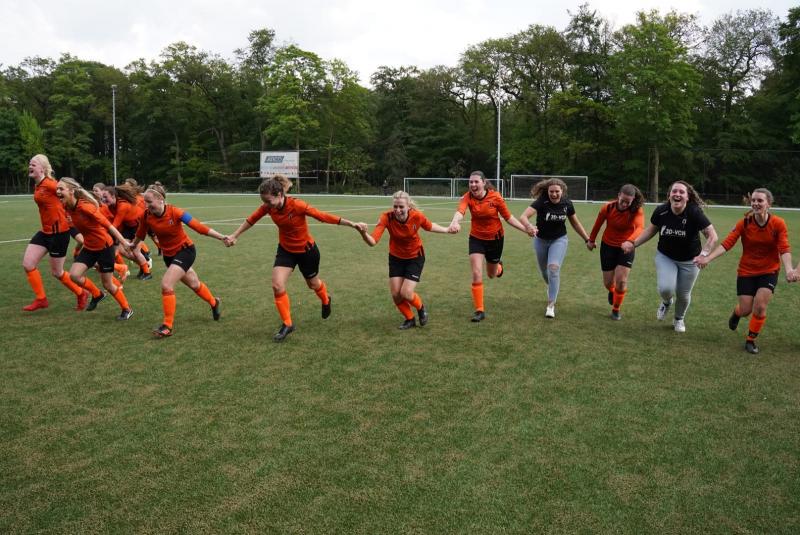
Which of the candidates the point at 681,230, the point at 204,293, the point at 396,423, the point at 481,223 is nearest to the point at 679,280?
the point at 681,230

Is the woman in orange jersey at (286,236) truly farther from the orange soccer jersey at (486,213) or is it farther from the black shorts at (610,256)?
the black shorts at (610,256)

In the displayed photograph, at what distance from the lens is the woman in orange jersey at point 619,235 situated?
825cm

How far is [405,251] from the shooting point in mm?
7832

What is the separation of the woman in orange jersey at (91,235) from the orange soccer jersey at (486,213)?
489 cm

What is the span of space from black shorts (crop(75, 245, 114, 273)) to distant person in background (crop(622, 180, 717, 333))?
23.6ft

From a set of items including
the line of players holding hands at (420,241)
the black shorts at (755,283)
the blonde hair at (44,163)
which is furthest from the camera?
the blonde hair at (44,163)

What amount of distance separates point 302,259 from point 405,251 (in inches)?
53.5

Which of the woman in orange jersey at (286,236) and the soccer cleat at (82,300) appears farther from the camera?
the soccer cleat at (82,300)

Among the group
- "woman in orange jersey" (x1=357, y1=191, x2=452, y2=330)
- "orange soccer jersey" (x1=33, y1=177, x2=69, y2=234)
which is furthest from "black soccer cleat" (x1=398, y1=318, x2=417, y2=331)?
"orange soccer jersey" (x1=33, y1=177, x2=69, y2=234)

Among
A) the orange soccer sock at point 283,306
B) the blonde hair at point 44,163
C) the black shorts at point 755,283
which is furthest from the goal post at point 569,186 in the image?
the orange soccer sock at point 283,306

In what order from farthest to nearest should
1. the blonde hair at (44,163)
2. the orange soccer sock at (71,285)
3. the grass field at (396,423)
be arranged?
the orange soccer sock at (71,285) < the blonde hair at (44,163) < the grass field at (396,423)

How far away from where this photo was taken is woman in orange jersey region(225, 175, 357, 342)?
724cm

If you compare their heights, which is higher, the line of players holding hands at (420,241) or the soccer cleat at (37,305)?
the line of players holding hands at (420,241)

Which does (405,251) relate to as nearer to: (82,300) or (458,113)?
(82,300)
